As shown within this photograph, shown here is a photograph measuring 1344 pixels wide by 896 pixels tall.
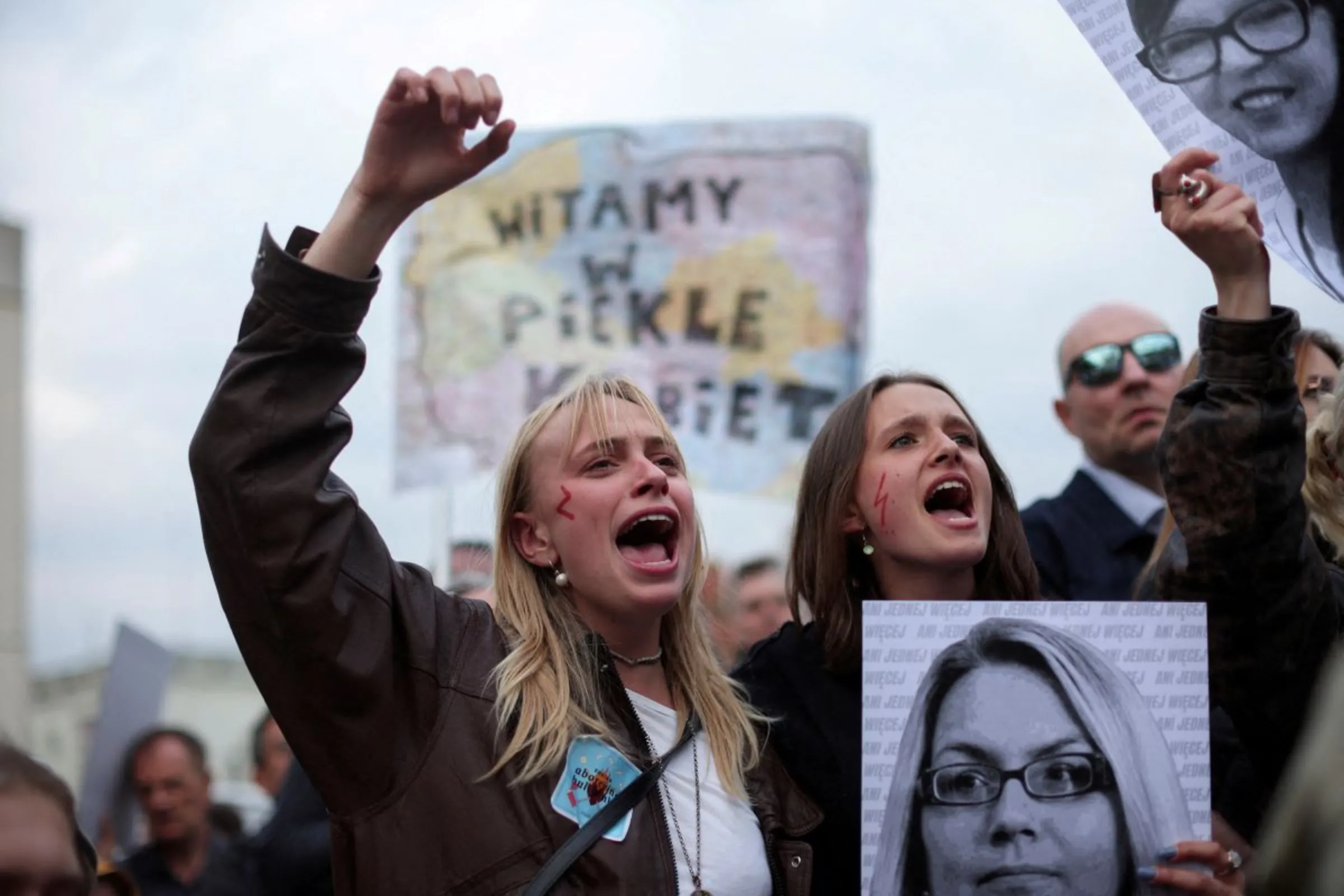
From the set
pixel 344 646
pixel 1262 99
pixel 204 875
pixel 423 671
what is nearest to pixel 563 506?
pixel 423 671

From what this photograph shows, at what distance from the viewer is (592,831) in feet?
8.46

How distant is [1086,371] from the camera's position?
454 centimetres

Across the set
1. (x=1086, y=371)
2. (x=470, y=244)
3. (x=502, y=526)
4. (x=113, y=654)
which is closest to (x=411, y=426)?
(x=470, y=244)

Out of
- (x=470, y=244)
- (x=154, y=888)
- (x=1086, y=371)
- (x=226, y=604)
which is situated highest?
(x=470, y=244)

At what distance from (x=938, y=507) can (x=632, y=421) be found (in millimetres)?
617

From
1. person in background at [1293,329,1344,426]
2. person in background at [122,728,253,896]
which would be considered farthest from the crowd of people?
person in background at [122,728,253,896]

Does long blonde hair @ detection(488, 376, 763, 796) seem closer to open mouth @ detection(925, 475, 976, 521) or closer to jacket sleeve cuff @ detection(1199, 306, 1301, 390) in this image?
open mouth @ detection(925, 475, 976, 521)

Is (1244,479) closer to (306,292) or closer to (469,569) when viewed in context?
(306,292)

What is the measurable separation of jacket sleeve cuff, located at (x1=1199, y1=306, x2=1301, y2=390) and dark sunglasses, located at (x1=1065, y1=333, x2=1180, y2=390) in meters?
1.80

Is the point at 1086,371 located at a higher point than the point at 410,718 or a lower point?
higher

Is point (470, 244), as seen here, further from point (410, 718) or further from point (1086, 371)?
point (410, 718)

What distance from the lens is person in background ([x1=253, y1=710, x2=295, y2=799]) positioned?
5809 millimetres

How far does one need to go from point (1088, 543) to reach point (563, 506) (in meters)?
1.69

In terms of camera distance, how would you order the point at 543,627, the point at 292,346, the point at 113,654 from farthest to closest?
the point at 113,654, the point at 543,627, the point at 292,346
